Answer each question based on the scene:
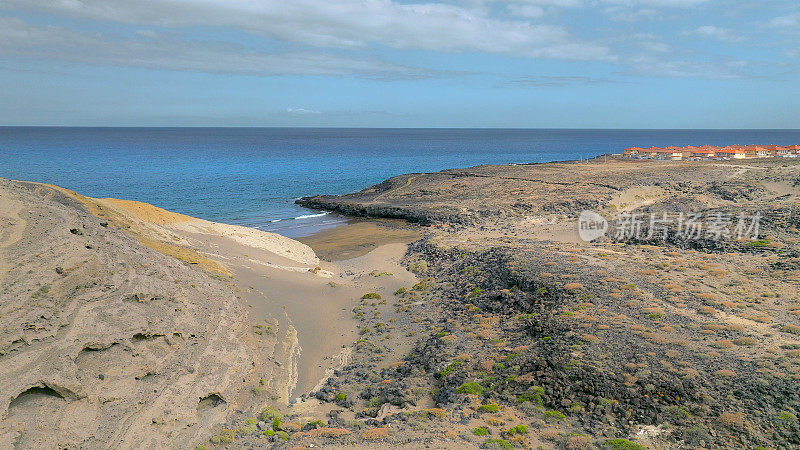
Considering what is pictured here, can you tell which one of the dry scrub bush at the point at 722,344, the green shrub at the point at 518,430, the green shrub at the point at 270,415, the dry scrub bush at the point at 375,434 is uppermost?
the dry scrub bush at the point at 722,344

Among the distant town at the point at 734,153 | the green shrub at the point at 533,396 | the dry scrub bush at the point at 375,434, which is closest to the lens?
the dry scrub bush at the point at 375,434

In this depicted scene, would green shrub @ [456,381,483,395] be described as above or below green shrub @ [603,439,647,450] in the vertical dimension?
below

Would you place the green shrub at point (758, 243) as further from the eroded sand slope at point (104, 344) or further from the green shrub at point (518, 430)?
the eroded sand slope at point (104, 344)

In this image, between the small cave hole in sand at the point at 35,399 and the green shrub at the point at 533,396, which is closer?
the small cave hole in sand at the point at 35,399

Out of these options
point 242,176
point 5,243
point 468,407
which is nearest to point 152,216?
point 5,243

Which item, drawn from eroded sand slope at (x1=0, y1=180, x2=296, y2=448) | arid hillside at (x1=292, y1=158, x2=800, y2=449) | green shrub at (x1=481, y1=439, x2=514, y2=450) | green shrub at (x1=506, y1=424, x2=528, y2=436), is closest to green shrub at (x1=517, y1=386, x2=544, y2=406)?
arid hillside at (x1=292, y1=158, x2=800, y2=449)

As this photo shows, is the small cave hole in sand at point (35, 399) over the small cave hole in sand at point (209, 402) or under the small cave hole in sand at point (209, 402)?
over

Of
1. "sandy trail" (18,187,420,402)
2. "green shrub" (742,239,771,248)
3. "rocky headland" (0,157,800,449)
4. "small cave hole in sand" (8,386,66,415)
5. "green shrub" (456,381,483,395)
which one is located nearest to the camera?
"small cave hole in sand" (8,386,66,415)

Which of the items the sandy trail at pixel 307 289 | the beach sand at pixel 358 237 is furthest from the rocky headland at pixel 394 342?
the beach sand at pixel 358 237

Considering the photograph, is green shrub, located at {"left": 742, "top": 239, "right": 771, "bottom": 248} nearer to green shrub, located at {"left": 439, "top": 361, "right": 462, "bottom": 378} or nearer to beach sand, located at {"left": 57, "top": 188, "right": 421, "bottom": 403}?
beach sand, located at {"left": 57, "top": 188, "right": 421, "bottom": 403}
